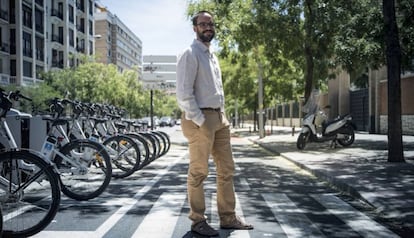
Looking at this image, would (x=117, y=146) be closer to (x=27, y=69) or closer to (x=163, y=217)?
(x=163, y=217)

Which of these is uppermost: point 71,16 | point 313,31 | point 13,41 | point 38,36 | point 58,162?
point 71,16

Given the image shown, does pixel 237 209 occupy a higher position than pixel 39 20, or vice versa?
pixel 39 20

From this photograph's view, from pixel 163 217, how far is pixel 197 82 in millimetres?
1887

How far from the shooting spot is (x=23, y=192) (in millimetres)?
5148

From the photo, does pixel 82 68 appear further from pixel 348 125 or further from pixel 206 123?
pixel 206 123

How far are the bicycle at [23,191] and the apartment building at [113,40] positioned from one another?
7264cm

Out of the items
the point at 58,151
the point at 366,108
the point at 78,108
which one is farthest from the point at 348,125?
the point at 366,108

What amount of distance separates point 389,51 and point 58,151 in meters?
7.90

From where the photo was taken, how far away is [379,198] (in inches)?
281

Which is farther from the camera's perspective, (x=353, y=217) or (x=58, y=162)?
(x=58, y=162)

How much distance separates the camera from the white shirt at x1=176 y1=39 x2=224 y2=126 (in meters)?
4.86

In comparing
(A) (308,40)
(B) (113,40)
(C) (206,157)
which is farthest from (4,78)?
(B) (113,40)

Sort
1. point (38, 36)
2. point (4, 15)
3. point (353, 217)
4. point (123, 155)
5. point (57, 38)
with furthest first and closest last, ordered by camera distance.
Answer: point (57, 38)
point (38, 36)
point (4, 15)
point (123, 155)
point (353, 217)

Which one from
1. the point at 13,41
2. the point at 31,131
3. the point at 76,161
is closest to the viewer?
the point at 76,161
